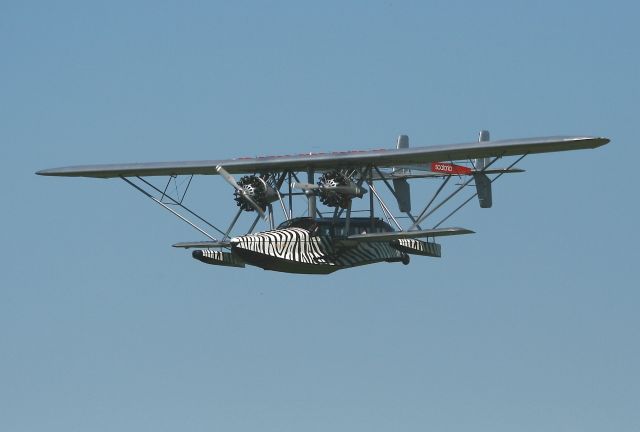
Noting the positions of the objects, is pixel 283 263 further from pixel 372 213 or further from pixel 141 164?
pixel 141 164

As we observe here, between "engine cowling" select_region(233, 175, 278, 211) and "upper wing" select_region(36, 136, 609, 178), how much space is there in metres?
0.80

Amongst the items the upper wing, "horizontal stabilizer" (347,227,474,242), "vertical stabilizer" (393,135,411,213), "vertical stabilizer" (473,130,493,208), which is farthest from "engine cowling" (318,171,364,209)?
"vertical stabilizer" (473,130,493,208)

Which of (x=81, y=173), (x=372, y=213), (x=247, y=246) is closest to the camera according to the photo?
(x=247, y=246)

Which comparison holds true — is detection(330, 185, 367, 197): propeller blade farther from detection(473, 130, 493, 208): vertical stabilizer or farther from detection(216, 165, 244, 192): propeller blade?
detection(473, 130, 493, 208): vertical stabilizer

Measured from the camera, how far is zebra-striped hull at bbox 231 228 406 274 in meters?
60.0

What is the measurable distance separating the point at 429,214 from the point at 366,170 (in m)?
2.77

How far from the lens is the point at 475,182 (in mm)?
63656

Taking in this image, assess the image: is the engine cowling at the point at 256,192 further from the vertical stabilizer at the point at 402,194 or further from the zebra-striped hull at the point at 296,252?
the vertical stabilizer at the point at 402,194

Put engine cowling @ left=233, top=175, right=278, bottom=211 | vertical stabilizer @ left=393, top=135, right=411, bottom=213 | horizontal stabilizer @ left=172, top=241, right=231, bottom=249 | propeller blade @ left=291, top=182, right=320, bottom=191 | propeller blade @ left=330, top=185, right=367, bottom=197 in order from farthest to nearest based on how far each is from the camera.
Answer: vertical stabilizer @ left=393, top=135, right=411, bottom=213
horizontal stabilizer @ left=172, top=241, right=231, bottom=249
engine cowling @ left=233, top=175, right=278, bottom=211
propeller blade @ left=291, top=182, right=320, bottom=191
propeller blade @ left=330, top=185, right=367, bottom=197

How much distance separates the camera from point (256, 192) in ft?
208

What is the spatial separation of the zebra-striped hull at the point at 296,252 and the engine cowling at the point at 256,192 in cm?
257

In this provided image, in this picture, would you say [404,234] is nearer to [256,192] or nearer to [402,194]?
[402,194]

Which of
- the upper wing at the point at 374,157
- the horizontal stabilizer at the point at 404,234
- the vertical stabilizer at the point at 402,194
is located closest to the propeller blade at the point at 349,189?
the upper wing at the point at 374,157

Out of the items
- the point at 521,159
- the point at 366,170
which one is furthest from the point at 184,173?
the point at 521,159
